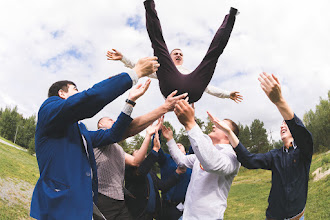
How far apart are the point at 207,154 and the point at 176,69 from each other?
1.46 metres

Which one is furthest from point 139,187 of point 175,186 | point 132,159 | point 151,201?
point 175,186

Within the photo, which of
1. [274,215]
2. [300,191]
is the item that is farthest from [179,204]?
[300,191]

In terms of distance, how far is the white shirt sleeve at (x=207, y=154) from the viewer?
277cm

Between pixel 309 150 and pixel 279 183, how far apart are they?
27.7 inches

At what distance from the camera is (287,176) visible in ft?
12.0

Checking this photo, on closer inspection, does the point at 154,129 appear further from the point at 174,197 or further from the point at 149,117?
the point at 174,197

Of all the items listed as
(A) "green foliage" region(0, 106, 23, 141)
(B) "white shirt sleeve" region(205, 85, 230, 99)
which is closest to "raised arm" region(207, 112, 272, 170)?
(B) "white shirt sleeve" region(205, 85, 230, 99)

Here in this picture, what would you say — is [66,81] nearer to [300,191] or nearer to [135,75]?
[135,75]

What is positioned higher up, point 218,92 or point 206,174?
point 218,92

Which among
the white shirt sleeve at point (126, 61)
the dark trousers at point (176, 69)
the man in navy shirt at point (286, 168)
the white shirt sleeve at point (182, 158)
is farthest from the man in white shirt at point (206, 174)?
the white shirt sleeve at point (126, 61)

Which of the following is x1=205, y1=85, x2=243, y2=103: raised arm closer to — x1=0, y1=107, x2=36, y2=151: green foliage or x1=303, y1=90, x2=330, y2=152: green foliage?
x1=303, y1=90, x2=330, y2=152: green foliage

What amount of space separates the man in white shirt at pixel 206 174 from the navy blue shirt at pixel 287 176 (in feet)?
1.09

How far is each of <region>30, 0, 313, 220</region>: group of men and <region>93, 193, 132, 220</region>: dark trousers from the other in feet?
0.04

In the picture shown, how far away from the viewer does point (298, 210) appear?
3.57m
